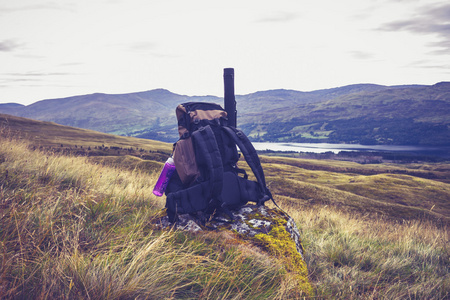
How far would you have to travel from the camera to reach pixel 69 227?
3.39 meters

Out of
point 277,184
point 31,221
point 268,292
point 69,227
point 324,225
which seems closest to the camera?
point 268,292

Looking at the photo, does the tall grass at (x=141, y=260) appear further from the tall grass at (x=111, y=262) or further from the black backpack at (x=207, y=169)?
the black backpack at (x=207, y=169)

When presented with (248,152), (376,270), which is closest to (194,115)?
(248,152)

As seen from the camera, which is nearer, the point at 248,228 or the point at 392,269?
the point at 248,228

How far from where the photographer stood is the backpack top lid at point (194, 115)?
15.8 ft

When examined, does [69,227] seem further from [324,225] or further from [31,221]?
[324,225]

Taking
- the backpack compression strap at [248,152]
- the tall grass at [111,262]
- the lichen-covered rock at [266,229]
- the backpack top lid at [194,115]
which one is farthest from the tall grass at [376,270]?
the backpack top lid at [194,115]

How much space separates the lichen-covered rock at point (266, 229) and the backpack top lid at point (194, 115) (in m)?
1.53

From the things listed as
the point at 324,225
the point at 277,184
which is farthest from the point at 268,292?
the point at 277,184

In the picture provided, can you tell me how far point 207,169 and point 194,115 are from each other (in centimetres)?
103

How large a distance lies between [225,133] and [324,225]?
15.5 feet

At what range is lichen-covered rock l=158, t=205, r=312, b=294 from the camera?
3.64 metres

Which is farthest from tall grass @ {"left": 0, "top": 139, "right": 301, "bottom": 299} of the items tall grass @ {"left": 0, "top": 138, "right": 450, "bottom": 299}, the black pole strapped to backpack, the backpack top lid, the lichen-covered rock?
the black pole strapped to backpack

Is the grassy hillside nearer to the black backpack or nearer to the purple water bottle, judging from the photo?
the purple water bottle
